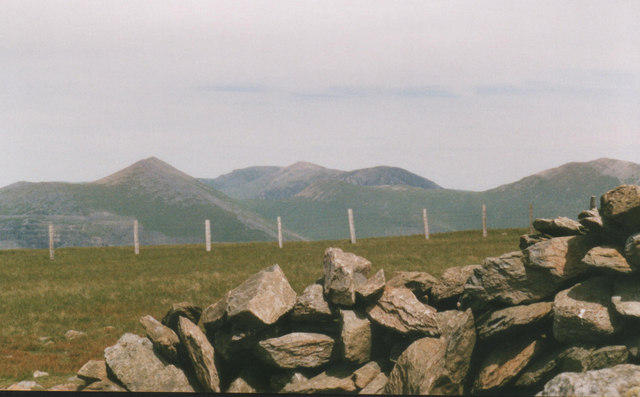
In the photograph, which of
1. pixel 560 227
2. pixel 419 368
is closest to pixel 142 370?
pixel 419 368

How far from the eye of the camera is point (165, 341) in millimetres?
10766

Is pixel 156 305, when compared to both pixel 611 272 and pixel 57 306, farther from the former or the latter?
pixel 611 272

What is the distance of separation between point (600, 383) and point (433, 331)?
10.1 ft

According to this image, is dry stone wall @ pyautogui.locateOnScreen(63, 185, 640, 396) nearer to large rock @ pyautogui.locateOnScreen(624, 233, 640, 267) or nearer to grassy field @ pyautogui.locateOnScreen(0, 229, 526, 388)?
large rock @ pyautogui.locateOnScreen(624, 233, 640, 267)

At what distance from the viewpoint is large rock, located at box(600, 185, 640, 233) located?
7.99 metres

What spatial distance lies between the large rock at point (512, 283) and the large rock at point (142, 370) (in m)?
6.15

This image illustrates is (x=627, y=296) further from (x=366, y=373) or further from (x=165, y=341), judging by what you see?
(x=165, y=341)

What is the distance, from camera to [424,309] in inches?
382

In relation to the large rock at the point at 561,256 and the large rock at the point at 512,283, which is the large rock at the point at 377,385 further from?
the large rock at the point at 561,256

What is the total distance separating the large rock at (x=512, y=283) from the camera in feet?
29.6

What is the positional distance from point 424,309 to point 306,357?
2.44 m

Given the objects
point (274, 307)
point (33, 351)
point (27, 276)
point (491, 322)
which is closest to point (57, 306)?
point (33, 351)

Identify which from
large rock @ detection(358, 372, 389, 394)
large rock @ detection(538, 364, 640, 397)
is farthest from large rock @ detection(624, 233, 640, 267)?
large rock @ detection(358, 372, 389, 394)

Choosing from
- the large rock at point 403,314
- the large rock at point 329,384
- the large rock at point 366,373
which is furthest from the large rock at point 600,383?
the large rock at point 329,384
